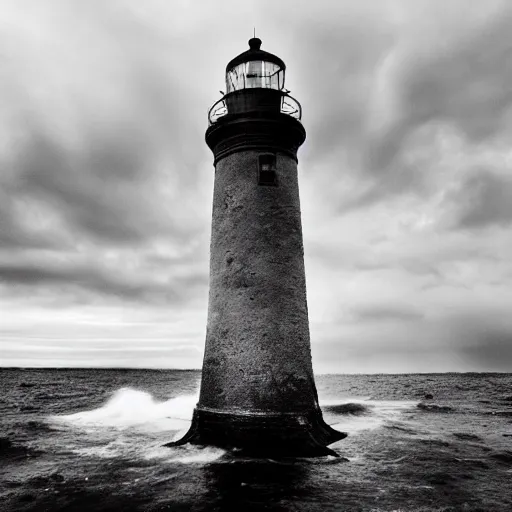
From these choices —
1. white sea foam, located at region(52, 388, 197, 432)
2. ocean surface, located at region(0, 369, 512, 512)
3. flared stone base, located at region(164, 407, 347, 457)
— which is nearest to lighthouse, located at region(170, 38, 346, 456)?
flared stone base, located at region(164, 407, 347, 457)

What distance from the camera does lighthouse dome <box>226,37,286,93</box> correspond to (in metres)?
10.3

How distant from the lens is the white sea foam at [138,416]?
13672 mm

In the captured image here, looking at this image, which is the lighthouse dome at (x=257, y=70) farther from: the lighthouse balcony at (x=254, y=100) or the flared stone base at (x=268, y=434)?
the flared stone base at (x=268, y=434)

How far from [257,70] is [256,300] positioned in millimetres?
5531

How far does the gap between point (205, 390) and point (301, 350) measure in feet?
7.16

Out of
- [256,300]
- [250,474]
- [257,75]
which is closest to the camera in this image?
[250,474]

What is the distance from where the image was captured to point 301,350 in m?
8.81

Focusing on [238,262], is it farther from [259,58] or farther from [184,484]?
[259,58]

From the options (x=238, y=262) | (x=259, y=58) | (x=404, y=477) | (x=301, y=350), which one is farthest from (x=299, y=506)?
(x=259, y=58)

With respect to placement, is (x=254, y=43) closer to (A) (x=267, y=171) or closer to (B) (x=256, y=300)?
(A) (x=267, y=171)

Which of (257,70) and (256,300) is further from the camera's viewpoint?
(257,70)


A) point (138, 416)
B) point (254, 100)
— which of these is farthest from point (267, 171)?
point (138, 416)

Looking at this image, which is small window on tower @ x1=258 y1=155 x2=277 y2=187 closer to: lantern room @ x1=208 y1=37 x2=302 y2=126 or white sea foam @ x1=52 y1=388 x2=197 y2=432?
lantern room @ x1=208 y1=37 x2=302 y2=126

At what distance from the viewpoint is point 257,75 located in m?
10.3
